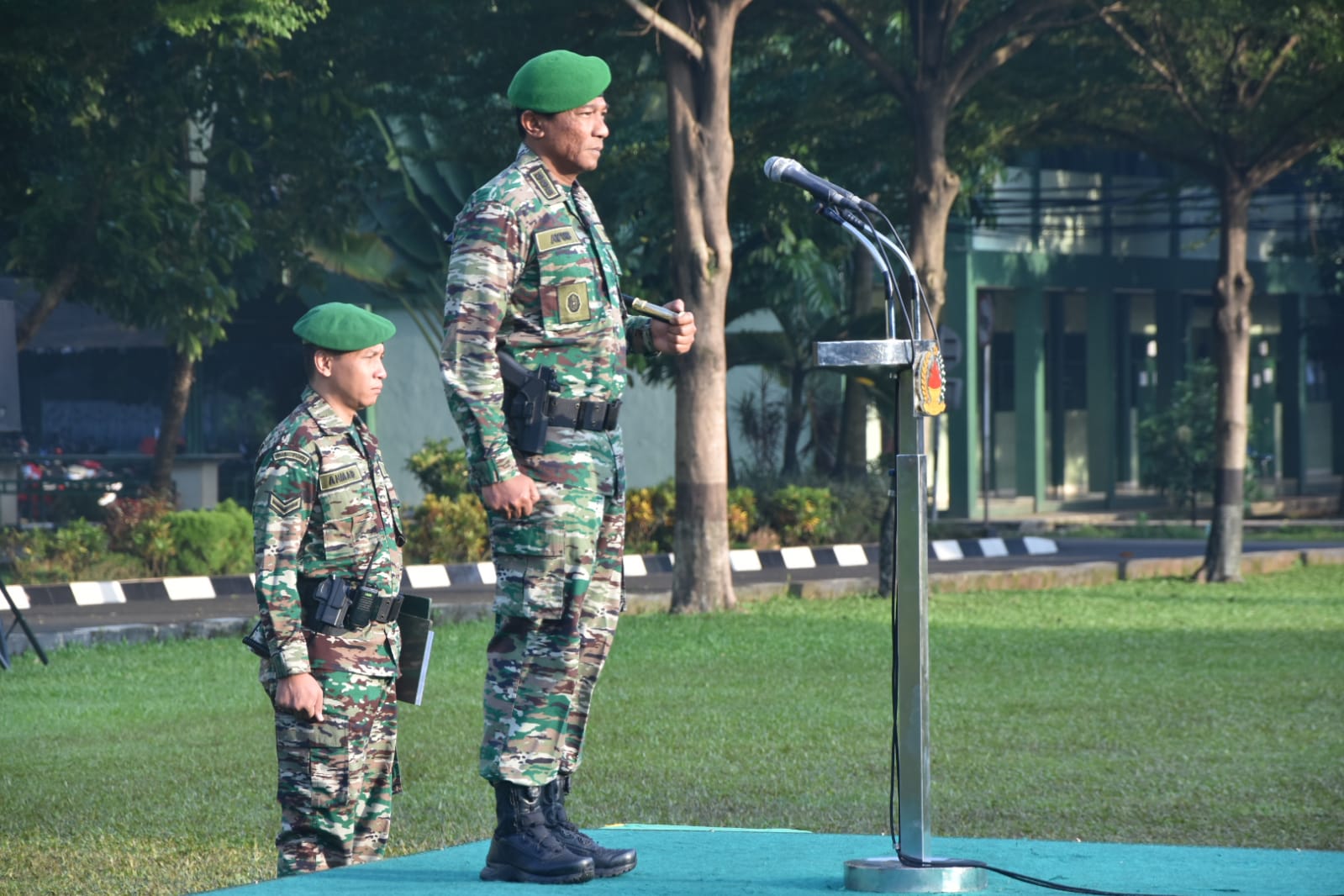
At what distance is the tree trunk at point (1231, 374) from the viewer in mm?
18766

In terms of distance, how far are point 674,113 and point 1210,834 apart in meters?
9.51

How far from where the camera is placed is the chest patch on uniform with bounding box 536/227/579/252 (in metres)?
4.90

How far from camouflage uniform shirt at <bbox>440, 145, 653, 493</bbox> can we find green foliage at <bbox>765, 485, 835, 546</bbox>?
18053mm

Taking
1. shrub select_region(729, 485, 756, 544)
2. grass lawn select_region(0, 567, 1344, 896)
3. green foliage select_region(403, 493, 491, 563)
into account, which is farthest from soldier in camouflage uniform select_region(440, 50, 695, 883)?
shrub select_region(729, 485, 756, 544)

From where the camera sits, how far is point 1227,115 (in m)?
18.3

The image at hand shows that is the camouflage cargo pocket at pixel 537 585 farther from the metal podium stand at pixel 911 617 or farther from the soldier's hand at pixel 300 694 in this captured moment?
the metal podium stand at pixel 911 617

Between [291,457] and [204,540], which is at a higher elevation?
[291,457]

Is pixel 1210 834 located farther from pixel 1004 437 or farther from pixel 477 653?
pixel 1004 437

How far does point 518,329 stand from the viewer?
493 centimetres

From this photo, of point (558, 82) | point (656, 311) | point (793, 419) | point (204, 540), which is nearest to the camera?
point (558, 82)

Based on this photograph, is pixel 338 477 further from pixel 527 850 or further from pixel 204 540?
pixel 204 540

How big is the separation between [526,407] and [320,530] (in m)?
0.87

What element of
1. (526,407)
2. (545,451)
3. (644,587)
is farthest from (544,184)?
(644,587)

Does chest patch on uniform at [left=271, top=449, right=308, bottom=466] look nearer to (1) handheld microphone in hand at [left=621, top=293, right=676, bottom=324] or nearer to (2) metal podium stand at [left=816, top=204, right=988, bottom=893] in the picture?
(1) handheld microphone in hand at [left=621, top=293, right=676, bottom=324]
